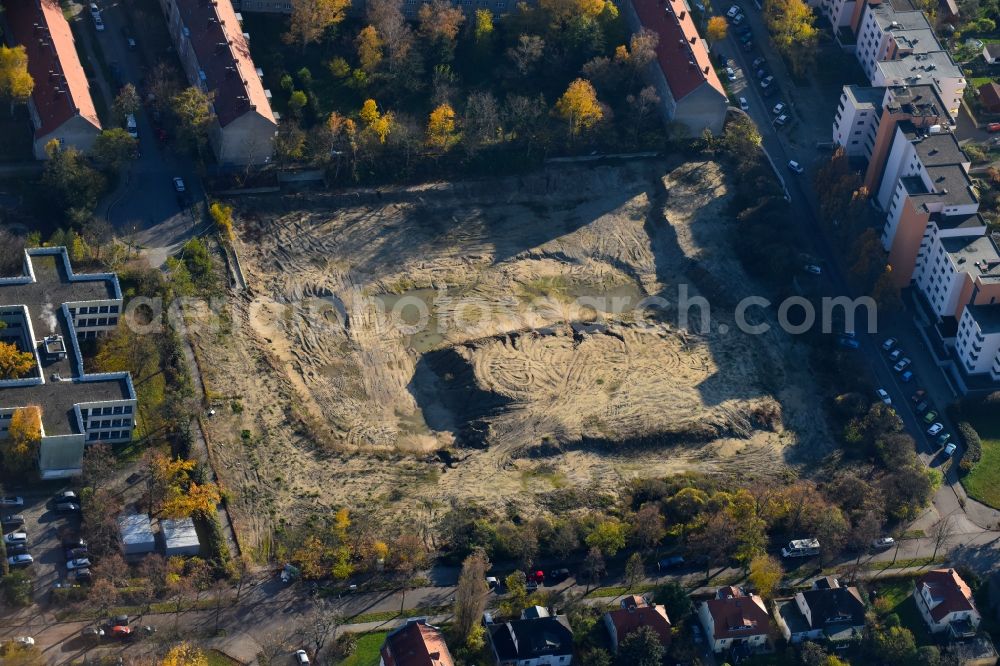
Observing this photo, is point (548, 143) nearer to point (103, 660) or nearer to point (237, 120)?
point (237, 120)

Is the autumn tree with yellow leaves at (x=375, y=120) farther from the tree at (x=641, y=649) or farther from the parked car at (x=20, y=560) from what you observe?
the tree at (x=641, y=649)

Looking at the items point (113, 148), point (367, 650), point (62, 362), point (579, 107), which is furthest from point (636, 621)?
point (113, 148)

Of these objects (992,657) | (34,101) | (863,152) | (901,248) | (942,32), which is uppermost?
(34,101)

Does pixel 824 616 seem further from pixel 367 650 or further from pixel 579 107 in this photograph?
pixel 579 107

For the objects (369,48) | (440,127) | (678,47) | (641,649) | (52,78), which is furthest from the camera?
(678,47)

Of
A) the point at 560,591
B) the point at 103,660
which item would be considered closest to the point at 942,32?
the point at 560,591

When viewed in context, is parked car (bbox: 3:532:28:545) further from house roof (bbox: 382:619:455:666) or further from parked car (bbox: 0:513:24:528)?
house roof (bbox: 382:619:455:666)
